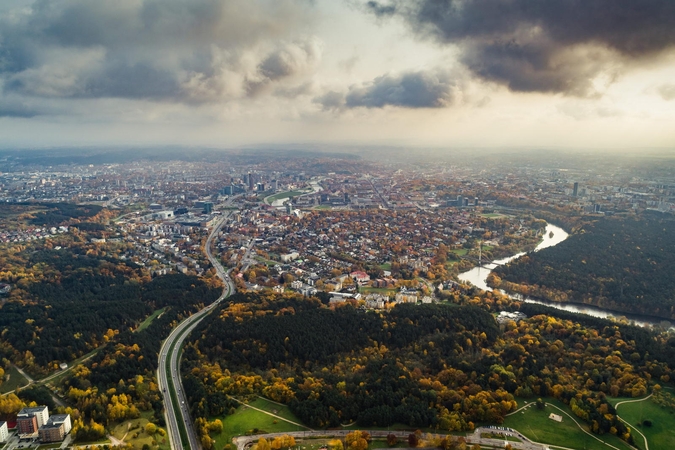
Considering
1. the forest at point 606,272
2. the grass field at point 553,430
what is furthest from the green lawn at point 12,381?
the forest at point 606,272

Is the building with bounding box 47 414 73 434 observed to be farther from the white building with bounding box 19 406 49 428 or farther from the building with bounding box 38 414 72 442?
the white building with bounding box 19 406 49 428

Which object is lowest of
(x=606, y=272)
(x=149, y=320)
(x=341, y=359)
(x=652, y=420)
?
(x=341, y=359)

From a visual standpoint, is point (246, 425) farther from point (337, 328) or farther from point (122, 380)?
point (337, 328)

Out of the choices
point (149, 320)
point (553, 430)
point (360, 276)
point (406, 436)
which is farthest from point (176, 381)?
point (360, 276)

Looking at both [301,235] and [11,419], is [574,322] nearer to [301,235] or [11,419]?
[11,419]

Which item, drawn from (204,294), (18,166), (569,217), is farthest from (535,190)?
(18,166)

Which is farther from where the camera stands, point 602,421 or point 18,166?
point 18,166

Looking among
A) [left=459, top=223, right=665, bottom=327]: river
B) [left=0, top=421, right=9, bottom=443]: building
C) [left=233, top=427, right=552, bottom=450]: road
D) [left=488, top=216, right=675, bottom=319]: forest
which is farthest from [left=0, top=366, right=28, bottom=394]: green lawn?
[left=488, top=216, right=675, bottom=319]: forest
